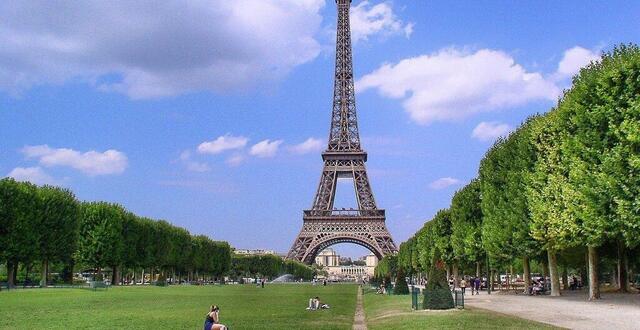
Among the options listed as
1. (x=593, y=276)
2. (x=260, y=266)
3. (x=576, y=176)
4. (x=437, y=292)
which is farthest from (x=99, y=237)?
(x=260, y=266)

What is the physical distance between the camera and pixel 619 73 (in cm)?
3488

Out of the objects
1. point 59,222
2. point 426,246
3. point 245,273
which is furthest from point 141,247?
point 245,273

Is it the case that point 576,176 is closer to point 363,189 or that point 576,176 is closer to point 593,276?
point 593,276

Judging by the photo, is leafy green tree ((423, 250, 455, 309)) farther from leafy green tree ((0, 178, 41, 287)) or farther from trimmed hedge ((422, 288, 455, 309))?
leafy green tree ((0, 178, 41, 287))

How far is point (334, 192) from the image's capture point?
14862cm

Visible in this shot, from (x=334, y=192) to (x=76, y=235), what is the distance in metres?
79.0

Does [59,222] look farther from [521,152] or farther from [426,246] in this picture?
[521,152]

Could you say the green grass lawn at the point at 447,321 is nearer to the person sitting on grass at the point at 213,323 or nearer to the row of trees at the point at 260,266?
the person sitting on grass at the point at 213,323

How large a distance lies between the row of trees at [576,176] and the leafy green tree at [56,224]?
43146 millimetres

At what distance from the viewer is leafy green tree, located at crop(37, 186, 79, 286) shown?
69.6 meters

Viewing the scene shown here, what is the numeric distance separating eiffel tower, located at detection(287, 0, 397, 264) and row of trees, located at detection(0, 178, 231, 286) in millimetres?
32536

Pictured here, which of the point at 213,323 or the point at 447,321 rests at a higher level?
the point at 213,323

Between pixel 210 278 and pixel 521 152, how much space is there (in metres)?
131

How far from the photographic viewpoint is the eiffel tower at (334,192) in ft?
467
